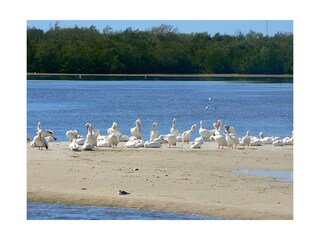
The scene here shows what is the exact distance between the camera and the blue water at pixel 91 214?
38.4 ft

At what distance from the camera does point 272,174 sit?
1502cm

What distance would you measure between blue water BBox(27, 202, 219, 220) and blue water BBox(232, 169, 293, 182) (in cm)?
315

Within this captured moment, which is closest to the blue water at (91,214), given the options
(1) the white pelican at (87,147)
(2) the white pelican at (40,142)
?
(1) the white pelican at (87,147)

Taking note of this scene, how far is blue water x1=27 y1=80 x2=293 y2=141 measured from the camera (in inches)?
1044

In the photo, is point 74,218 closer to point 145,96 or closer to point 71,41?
point 71,41

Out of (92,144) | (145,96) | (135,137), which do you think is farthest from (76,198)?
(145,96)

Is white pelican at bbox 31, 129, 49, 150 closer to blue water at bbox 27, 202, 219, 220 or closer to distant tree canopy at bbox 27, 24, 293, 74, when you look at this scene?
blue water at bbox 27, 202, 219, 220

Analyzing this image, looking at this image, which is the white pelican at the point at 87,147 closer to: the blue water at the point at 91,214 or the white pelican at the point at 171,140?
the white pelican at the point at 171,140

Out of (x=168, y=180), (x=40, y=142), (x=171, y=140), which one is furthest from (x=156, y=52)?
(x=168, y=180)

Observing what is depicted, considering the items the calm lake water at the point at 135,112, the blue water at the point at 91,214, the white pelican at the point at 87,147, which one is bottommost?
the blue water at the point at 91,214

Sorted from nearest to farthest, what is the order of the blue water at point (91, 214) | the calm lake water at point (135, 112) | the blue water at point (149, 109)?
the blue water at point (91, 214) < the calm lake water at point (135, 112) < the blue water at point (149, 109)

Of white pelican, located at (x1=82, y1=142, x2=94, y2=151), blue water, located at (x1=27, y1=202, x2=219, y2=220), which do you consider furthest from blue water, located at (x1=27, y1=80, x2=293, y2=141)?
blue water, located at (x1=27, y1=202, x2=219, y2=220)

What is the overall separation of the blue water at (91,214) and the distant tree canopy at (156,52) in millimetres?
22178

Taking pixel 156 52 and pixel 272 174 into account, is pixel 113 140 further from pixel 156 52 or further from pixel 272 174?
pixel 156 52
